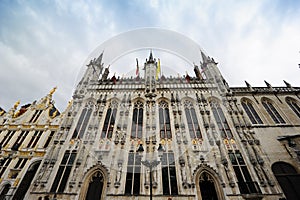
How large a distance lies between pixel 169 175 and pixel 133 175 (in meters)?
3.13

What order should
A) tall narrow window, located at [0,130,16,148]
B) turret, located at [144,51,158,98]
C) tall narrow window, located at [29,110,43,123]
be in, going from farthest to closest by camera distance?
turret, located at [144,51,158,98] < tall narrow window, located at [29,110,43,123] < tall narrow window, located at [0,130,16,148]

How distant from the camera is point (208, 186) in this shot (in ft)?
38.1

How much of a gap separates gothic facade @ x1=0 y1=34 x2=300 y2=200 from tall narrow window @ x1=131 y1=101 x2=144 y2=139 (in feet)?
0.36

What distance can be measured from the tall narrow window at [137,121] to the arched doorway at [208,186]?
263 inches

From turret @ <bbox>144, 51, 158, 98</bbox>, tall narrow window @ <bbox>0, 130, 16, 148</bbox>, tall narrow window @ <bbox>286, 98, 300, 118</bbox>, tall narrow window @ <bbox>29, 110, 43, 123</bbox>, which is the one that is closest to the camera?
tall narrow window @ <bbox>0, 130, 16, 148</bbox>

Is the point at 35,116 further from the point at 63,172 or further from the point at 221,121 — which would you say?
the point at 221,121

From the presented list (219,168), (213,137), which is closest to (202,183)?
(219,168)

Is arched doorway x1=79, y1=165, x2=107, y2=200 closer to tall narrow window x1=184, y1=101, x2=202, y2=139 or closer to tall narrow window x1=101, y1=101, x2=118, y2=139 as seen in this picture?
tall narrow window x1=101, y1=101, x2=118, y2=139

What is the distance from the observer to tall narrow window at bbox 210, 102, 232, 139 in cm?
1440

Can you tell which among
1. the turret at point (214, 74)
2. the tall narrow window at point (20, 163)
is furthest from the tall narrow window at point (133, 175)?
the turret at point (214, 74)

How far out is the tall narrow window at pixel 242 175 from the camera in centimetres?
1107

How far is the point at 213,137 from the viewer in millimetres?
13859

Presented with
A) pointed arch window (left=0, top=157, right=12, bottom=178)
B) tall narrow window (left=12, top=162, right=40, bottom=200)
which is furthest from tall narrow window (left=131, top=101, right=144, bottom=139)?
pointed arch window (left=0, top=157, right=12, bottom=178)

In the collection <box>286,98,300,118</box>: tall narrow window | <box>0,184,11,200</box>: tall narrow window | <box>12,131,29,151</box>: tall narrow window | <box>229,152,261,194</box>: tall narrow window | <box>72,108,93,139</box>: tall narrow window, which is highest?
<box>286,98,300,118</box>: tall narrow window
